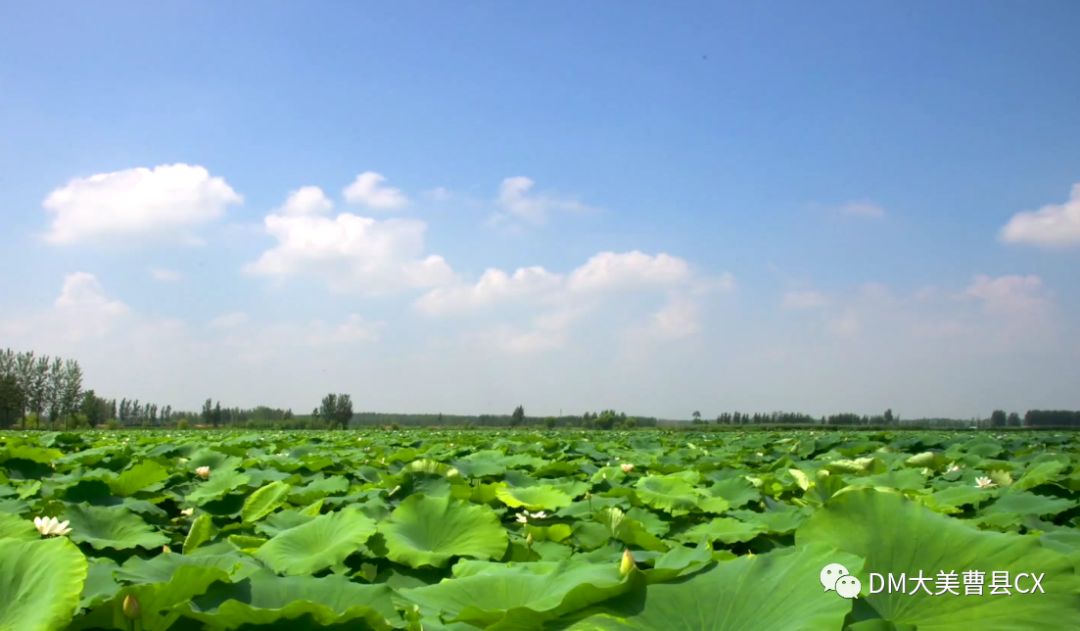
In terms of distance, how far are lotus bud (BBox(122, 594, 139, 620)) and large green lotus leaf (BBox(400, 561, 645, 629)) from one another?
1.45 ft

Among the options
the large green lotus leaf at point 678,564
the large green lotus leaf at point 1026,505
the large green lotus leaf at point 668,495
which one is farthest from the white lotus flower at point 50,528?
the large green lotus leaf at point 1026,505

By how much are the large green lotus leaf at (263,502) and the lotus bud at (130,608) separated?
1.91 meters

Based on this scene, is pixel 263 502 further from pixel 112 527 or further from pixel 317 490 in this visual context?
pixel 112 527

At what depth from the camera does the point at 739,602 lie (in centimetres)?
111

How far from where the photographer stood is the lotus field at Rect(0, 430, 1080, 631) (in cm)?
110

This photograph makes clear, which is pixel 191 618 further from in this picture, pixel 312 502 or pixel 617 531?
pixel 312 502

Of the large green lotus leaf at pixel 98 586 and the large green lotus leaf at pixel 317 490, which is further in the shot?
the large green lotus leaf at pixel 317 490

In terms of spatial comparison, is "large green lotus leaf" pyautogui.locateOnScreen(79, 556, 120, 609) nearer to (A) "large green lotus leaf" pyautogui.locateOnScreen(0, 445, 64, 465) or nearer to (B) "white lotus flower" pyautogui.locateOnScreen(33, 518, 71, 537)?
(B) "white lotus flower" pyautogui.locateOnScreen(33, 518, 71, 537)

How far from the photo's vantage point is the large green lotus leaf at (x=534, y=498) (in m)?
2.94

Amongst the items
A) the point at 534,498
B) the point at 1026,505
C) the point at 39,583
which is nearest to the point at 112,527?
the point at 39,583

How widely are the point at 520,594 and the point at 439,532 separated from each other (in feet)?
3.32

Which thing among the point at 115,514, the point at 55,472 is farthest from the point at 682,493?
the point at 55,472

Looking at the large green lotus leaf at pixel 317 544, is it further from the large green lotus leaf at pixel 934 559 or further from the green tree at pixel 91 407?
the green tree at pixel 91 407

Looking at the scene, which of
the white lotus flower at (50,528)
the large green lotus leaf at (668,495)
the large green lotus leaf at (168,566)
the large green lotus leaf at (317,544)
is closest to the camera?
the large green lotus leaf at (168,566)
